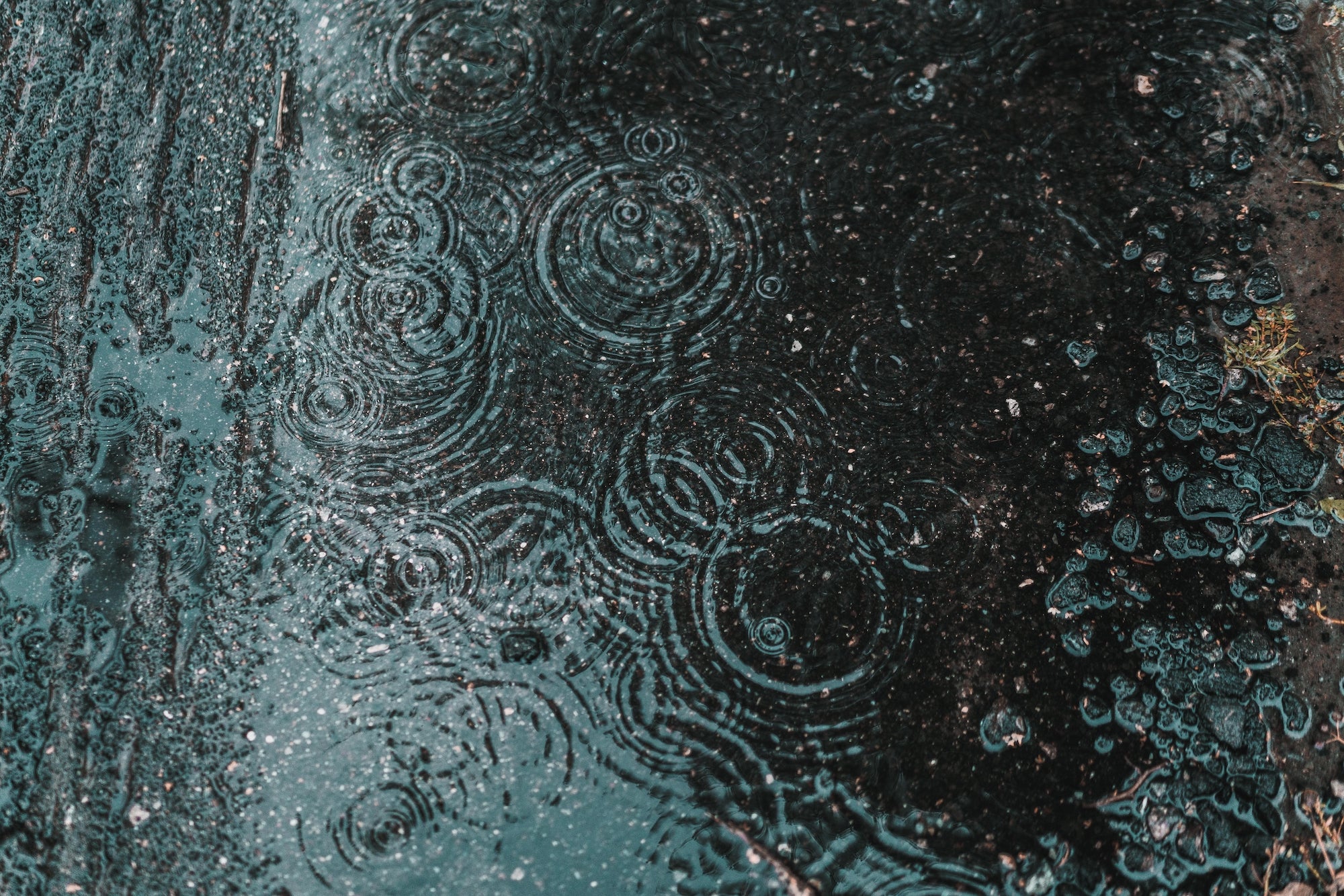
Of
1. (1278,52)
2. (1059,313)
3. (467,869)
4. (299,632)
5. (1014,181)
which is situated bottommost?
(467,869)

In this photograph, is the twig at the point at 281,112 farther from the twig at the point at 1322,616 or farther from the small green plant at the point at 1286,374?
the twig at the point at 1322,616

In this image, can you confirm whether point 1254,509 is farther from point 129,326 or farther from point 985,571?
point 129,326

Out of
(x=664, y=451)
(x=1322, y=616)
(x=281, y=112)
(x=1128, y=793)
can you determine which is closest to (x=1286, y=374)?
(x=1322, y=616)

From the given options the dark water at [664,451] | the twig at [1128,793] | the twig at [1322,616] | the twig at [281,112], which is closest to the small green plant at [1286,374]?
the dark water at [664,451]

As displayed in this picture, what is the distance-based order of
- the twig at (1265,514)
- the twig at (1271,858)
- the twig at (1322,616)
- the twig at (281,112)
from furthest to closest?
the twig at (281,112) → the twig at (1265,514) → the twig at (1322,616) → the twig at (1271,858)

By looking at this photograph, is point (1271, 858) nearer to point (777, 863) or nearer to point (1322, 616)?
point (1322, 616)

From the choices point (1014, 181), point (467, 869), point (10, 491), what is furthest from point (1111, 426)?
point (10, 491)

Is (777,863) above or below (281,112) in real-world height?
below

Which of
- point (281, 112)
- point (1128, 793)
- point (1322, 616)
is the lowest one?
point (1128, 793)

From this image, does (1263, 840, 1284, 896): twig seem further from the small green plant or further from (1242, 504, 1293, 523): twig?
the small green plant
